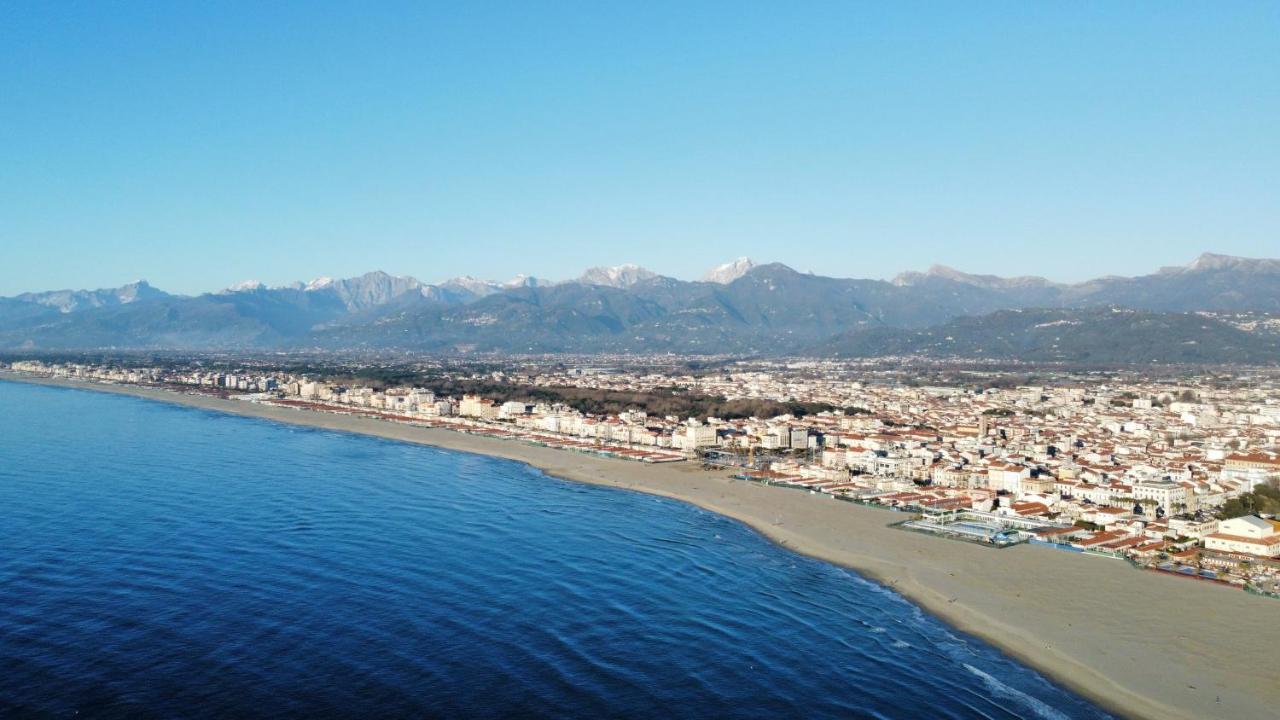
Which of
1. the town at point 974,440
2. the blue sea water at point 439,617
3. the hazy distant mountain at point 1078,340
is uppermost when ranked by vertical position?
the hazy distant mountain at point 1078,340

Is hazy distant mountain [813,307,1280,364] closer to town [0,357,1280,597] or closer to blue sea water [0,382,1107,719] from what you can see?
town [0,357,1280,597]

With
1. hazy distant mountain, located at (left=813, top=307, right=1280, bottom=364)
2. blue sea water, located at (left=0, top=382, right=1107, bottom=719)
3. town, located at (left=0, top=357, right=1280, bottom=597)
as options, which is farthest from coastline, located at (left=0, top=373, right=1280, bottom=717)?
hazy distant mountain, located at (left=813, top=307, right=1280, bottom=364)

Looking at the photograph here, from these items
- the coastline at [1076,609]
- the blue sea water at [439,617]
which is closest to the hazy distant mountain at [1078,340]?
the coastline at [1076,609]

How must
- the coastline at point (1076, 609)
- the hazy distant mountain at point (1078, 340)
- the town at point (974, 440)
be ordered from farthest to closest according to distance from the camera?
the hazy distant mountain at point (1078, 340)
the town at point (974, 440)
the coastline at point (1076, 609)

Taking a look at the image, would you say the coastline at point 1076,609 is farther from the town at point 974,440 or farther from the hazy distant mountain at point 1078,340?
the hazy distant mountain at point 1078,340

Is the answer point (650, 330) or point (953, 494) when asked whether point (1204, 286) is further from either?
point (953, 494)

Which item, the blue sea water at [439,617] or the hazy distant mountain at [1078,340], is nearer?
the blue sea water at [439,617]

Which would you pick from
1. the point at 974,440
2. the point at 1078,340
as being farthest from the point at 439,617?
the point at 1078,340
